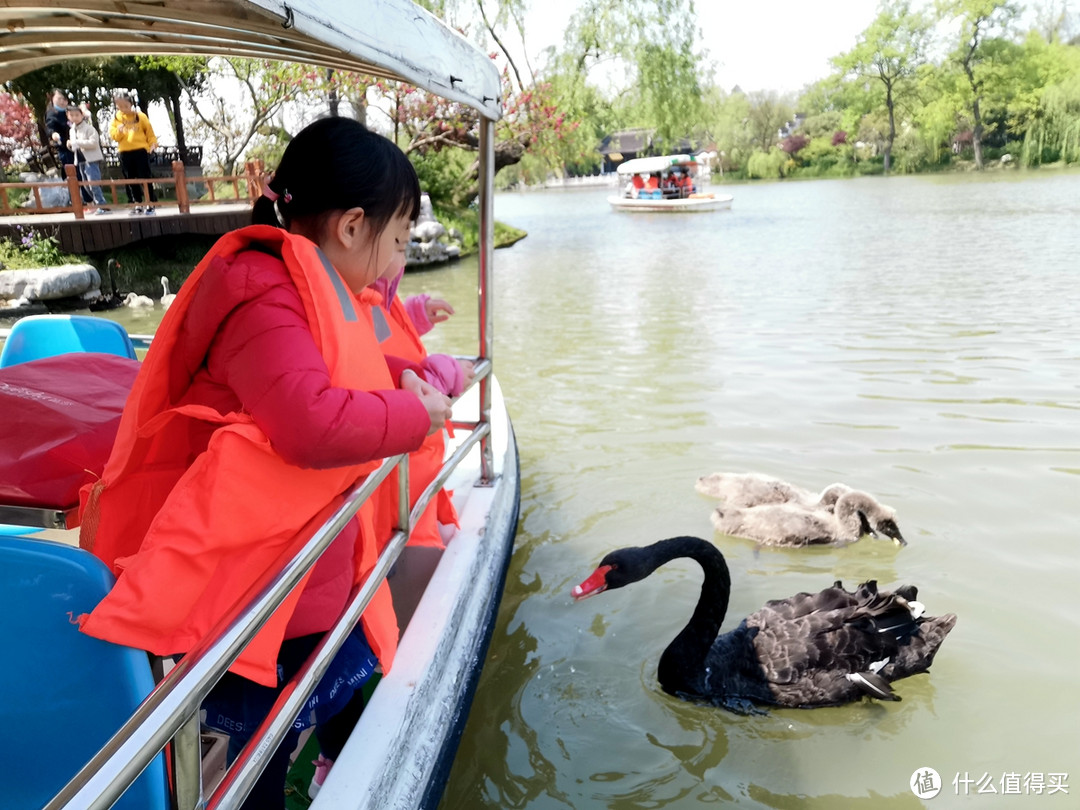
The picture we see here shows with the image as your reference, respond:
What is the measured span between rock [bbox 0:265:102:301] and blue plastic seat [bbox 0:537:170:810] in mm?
11708

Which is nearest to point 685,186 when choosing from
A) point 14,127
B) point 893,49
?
point 14,127

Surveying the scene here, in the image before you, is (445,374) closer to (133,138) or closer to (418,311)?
(418,311)

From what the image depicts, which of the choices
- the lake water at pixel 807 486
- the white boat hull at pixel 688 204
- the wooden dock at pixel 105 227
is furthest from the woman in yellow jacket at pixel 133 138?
the white boat hull at pixel 688 204

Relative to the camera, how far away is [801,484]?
516cm

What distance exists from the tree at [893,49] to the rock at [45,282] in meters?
57.5

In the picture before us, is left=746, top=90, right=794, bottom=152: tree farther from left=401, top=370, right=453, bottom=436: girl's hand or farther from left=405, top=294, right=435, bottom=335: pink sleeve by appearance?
left=401, top=370, right=453, bottom=436: girl's hand

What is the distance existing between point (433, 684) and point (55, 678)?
112 cm

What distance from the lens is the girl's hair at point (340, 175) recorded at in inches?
65.2

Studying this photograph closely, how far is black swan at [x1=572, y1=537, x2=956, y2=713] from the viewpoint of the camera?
10.1 ft

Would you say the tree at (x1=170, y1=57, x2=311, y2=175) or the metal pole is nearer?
the metal pole

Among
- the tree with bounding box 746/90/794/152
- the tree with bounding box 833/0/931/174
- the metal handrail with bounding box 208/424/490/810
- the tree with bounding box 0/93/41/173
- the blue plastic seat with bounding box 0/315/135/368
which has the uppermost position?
Result: the tree with bounding box 833/0/931/174

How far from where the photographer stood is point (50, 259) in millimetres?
12312

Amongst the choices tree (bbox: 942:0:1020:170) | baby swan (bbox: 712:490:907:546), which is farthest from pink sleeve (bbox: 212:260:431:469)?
tree (bbox: 942:0:1020:170)

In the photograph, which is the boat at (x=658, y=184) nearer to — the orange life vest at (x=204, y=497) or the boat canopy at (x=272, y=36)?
the boat canopy at (x=272, y=36)
